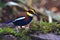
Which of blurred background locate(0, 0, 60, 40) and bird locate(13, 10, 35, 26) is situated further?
blurred background locate(0, 0, 60, 40)

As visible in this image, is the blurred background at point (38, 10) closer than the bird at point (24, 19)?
No

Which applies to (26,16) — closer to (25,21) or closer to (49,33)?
(25,21)

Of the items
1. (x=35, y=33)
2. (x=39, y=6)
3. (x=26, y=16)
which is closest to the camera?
(x=26, y=16)

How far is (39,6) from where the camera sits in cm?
580

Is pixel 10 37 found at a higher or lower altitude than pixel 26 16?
lower

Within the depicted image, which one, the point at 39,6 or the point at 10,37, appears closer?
the point at 10,37

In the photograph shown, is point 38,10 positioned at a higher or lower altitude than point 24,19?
higher

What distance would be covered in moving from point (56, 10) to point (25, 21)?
132 inches

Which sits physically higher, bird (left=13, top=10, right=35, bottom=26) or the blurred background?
the blurred background

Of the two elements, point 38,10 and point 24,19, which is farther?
point 38,10

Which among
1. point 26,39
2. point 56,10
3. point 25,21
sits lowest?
point 26,39

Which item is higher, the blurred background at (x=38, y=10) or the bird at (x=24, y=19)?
the blurred background at (x=38, y=10)

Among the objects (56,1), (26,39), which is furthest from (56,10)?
(26,39)

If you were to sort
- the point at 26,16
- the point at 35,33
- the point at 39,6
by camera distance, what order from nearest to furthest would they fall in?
the point at 26,16, the point at 35,33, the point at 39,6
